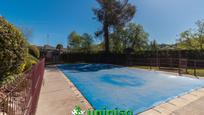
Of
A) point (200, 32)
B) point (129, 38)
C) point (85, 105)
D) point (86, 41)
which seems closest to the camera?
point (85, 105)

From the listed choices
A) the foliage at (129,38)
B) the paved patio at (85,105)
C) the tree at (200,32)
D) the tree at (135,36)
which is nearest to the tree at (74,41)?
the foliage at (129,38)

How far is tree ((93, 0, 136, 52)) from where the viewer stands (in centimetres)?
2192

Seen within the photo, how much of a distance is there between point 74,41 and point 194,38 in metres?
22.0

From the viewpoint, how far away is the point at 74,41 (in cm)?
3098

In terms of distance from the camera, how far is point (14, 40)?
15.0 ft

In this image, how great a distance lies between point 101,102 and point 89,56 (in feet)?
62.4

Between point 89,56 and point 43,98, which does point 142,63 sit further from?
point 43,98

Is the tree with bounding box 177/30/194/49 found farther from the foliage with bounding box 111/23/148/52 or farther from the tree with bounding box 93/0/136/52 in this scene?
the tree with bounding box 93/0/136/52

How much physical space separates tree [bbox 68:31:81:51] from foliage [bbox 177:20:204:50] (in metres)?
19.0

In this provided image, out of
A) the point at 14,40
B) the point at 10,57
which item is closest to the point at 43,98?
the point at 10,57

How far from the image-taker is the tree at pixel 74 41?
1191 inches

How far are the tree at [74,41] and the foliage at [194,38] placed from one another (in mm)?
19025

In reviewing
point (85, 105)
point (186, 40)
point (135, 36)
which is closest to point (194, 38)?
point (186, 40)

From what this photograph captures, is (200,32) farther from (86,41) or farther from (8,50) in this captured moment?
(8,50)
